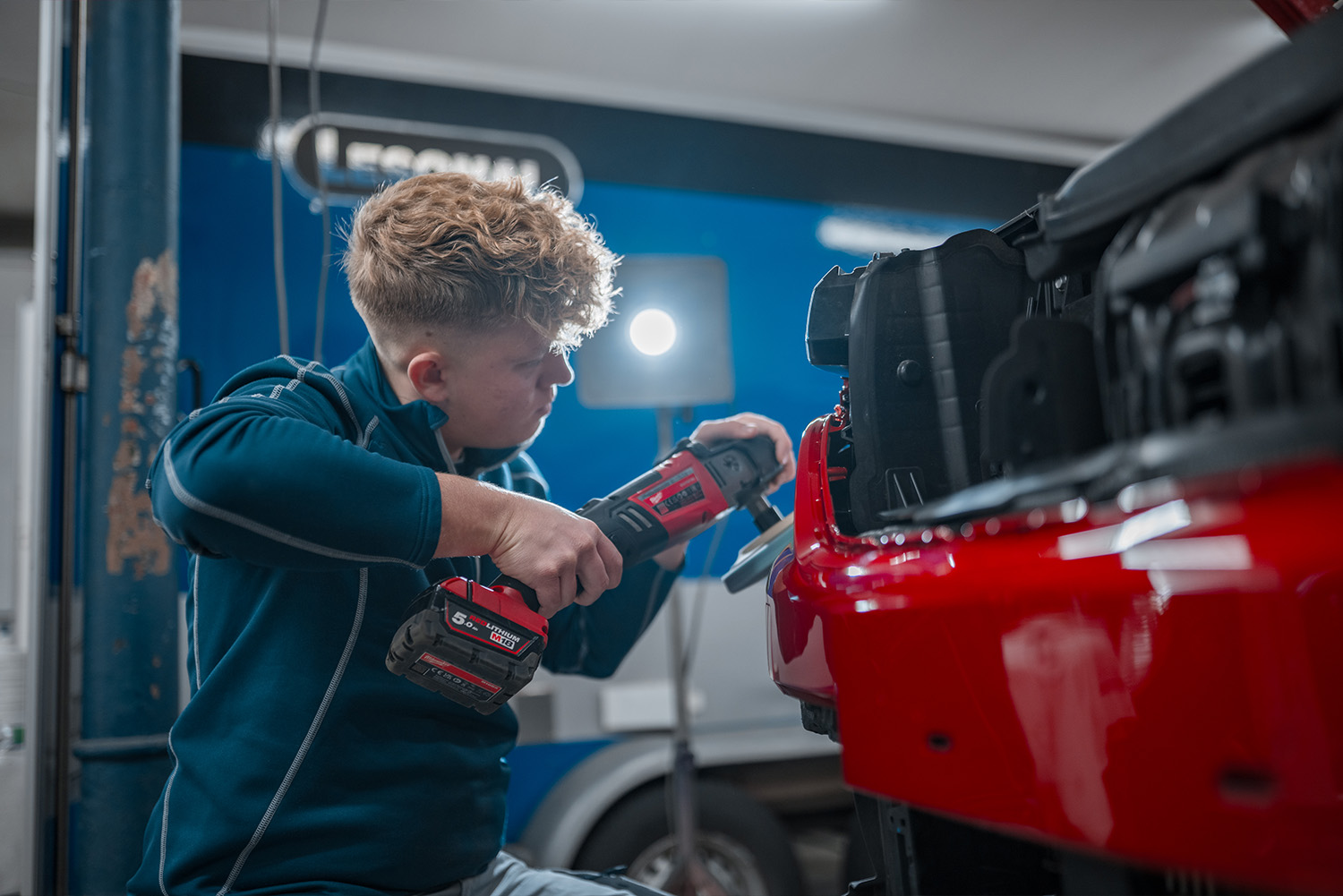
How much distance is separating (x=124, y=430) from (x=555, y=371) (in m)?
1.04

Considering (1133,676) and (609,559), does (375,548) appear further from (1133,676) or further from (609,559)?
(1133,676)

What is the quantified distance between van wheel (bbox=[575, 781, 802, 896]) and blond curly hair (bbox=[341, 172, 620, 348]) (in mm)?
2048

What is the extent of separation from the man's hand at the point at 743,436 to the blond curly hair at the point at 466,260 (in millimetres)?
251

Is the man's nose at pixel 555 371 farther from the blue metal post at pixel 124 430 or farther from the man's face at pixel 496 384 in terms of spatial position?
the blue metal post at pixel 124 430

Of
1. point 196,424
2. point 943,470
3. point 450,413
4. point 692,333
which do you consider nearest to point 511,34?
point 692,333

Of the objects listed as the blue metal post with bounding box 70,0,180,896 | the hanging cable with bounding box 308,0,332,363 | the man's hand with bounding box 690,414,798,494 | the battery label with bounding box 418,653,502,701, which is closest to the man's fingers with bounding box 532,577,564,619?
the battery label with bounding box 418,653,502,701

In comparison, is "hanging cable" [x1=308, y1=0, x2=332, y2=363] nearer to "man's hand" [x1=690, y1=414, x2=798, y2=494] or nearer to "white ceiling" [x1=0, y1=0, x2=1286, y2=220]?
"white ceiling" [x1=0, y1=0, x2=1286, y2=220]

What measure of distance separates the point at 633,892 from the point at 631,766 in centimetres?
164

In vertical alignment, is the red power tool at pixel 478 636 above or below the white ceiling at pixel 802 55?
below

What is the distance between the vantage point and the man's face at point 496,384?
1152 mm

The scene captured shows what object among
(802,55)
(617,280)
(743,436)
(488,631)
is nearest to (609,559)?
(488,631)

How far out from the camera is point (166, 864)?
0.97m

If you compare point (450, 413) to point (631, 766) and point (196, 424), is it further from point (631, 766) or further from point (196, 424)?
point (631, 766)

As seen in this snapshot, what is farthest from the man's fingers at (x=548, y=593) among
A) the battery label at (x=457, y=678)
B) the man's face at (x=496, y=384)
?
the man's face at (x=496, y=384)
